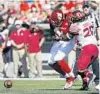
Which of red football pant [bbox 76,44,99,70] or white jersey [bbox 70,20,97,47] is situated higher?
white jersey [bbox 70,20,97,47]

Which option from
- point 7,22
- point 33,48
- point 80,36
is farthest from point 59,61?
point 7,22

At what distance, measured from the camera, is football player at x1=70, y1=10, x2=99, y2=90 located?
35.6 feet

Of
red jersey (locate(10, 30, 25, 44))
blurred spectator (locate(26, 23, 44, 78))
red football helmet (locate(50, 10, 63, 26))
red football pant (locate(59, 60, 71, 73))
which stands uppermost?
red football helmet (locate(50, 10, 63, 26))

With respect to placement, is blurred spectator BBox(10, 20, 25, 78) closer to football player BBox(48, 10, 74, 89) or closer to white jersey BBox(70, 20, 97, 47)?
football player BBox(48, 10, 74, 89)

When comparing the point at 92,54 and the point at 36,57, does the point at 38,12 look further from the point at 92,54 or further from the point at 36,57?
the point at 92,54

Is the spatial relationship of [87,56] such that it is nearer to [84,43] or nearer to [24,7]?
[84,43]

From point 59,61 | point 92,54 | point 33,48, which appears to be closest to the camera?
point 92,54

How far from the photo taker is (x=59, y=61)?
39.3 feet

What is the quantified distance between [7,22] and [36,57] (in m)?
2.04

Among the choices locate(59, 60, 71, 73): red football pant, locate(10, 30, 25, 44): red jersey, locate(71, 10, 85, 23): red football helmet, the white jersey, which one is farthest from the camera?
locate(10, 30, 25, 44): red jersey

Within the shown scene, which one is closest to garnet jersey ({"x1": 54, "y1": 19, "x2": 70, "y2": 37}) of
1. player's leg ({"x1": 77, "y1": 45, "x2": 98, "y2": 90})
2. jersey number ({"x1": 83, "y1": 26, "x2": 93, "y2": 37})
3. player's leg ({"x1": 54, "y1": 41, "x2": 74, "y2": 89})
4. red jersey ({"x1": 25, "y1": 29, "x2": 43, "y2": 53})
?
player's leg ({"x1": 54, "y1": 41, "x2": 74, "y2": 89})

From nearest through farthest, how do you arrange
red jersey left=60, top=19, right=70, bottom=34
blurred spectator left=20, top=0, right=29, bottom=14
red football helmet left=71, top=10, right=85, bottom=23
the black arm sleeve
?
red football helmet left=71, top=10, right=85, bottom=23 < the black arm sleeve < red jersey left=60, top=19, right=70, bottom=34 < blurred spectator left=20, top=0, right=29, bottom=14

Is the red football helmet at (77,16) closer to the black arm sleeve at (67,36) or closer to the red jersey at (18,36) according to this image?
the black arm sleeve at (67,36)

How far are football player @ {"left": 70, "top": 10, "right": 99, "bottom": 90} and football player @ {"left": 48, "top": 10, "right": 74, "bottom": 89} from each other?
565 mm
